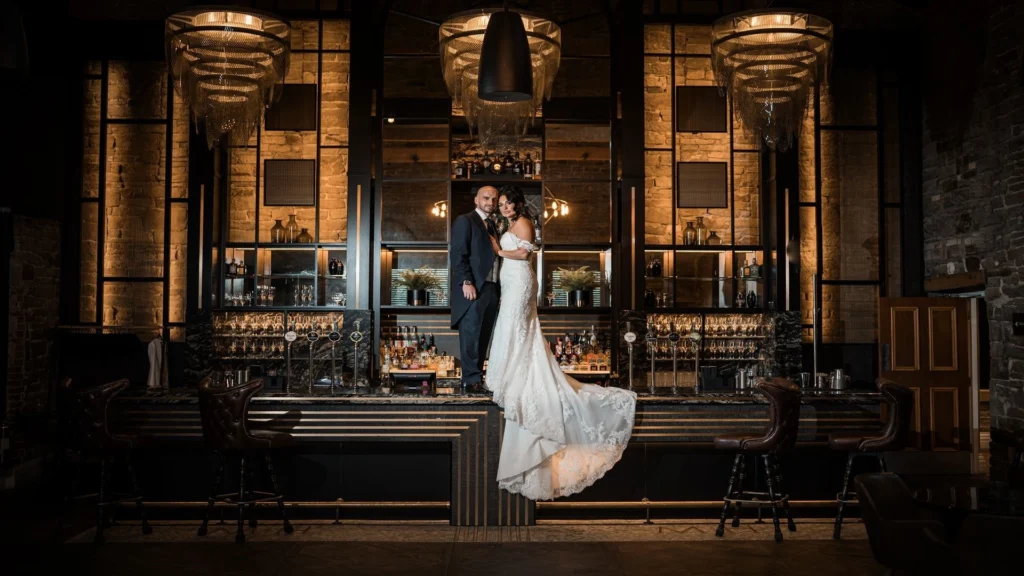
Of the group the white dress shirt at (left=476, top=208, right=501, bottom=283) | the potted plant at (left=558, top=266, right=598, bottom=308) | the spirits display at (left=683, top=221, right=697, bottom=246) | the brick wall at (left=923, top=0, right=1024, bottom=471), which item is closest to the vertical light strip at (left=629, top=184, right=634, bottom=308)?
the potted plant at (left=558, top=266, right=598, bottom=308)

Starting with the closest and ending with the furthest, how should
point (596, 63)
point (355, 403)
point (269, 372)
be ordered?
point (355, 403), point (269, 372), point (596, 63)

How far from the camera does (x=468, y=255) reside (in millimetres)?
6805

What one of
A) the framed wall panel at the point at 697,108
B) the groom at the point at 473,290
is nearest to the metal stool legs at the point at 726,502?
the groom at the point at 473,290

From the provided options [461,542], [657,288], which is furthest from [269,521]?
[657,288]

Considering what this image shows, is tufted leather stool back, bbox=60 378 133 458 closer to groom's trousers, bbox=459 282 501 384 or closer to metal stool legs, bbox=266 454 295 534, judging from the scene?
metal stool legs, bbox=266 454 295 534

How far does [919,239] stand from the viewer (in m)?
9.47

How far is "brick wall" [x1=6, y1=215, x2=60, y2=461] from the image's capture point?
788 centimetres

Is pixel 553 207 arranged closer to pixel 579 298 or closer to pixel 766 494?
pixel 579 298

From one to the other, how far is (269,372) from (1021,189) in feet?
23.8

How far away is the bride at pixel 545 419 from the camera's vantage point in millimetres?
5902

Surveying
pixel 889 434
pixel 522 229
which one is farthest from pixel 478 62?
pixel 889 434

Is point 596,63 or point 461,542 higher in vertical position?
point 596,63

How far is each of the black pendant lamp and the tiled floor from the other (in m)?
2.62

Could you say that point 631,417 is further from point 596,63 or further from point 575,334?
point 596,63
